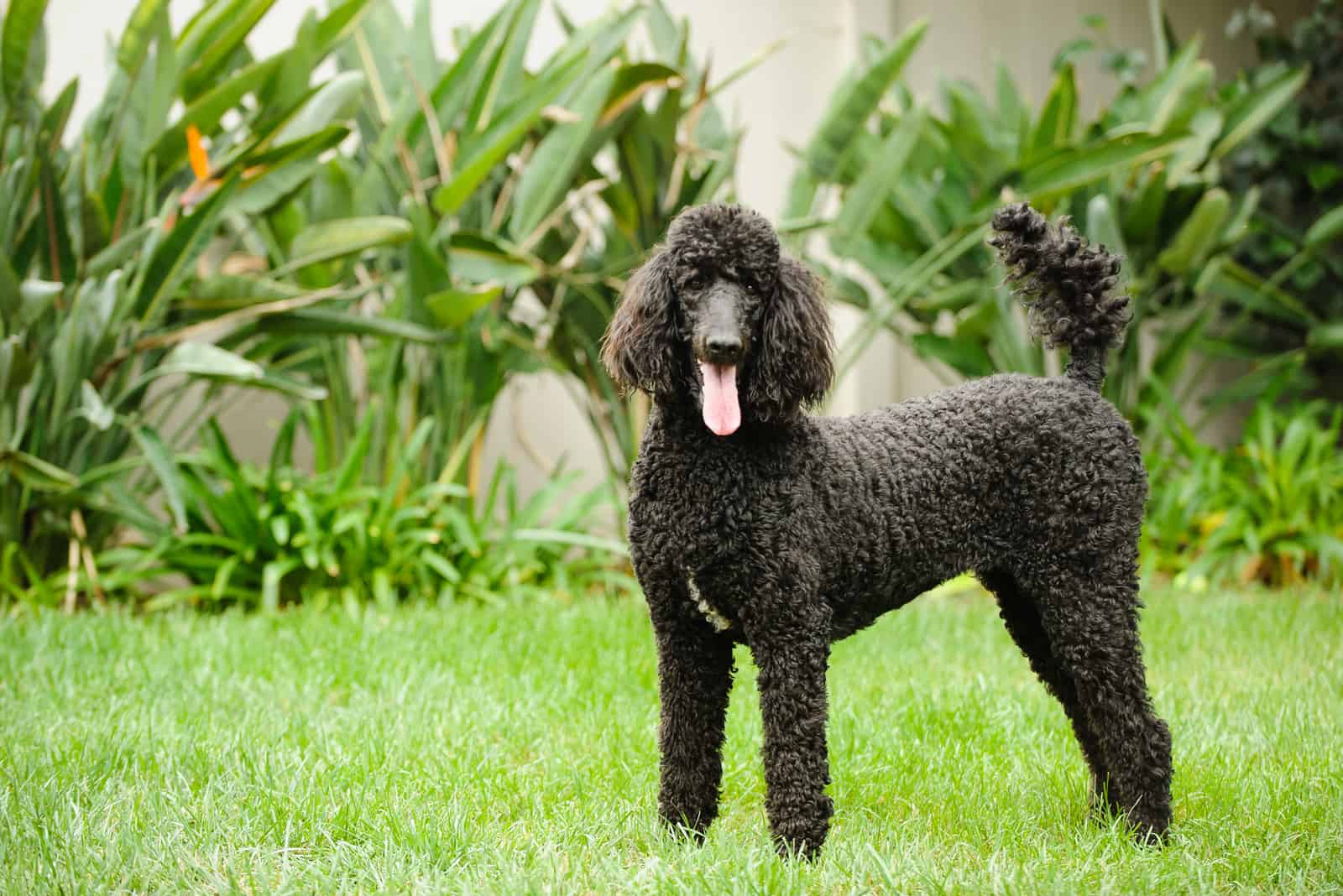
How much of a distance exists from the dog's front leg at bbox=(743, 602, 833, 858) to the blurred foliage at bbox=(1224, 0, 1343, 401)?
4613 mm

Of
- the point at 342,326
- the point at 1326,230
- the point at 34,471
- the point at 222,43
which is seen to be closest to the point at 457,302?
the point at 342,326

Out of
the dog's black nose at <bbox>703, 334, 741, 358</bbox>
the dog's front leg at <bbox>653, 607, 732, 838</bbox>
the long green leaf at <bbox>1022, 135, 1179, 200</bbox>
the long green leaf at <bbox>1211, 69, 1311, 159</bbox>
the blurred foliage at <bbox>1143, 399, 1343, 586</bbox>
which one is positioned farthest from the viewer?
the long green leaf at <bbox>1211, 69, 1311, 159</bbox>

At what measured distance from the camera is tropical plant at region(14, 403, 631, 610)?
4.30 metres

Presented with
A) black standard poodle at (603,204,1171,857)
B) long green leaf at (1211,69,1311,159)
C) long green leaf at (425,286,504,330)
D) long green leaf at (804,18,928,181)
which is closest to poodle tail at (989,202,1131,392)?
black standard poodle at (603,204,1171,857)

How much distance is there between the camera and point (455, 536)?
4633 millimetres

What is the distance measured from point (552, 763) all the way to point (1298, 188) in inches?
214

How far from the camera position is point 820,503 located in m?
2.18

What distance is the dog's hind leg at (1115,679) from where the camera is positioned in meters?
2.30

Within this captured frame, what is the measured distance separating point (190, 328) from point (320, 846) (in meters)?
2.65

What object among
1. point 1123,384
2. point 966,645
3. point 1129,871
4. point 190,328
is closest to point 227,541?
point 190,328

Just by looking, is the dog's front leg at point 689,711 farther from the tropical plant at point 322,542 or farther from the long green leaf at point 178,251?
the long green leaf at point 178,251

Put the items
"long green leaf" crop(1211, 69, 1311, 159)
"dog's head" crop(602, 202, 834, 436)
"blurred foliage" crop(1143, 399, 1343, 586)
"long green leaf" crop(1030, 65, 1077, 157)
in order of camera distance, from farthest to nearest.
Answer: "long green leaf" crop(1211, 69, 1311, 159), "long green leaf" crop(1030, 65, 1077, 157), "blurred foliage" crop(1143, 399, 1343, 586), "dog's head" crop(602, 202, 834, 436)

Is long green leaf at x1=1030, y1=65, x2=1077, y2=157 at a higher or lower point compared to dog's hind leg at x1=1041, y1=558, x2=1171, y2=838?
higher

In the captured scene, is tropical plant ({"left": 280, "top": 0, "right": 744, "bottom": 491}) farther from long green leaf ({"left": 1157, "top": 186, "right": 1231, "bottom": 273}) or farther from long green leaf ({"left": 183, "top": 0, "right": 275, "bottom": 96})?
long green leaf ({"left": 1157, "top": 186, "right": 1231, "bottom": 273})
